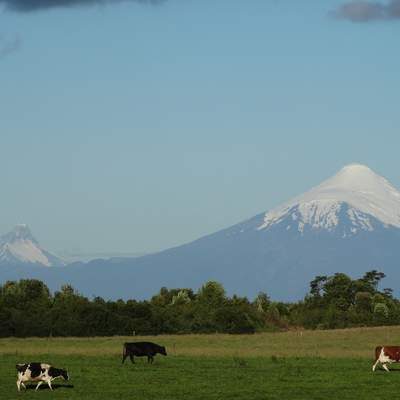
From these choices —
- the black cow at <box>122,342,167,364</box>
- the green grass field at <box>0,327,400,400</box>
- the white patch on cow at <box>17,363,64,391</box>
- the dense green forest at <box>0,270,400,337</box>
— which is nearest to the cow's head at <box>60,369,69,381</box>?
the green grass field at <box>0,327,400,400</box>

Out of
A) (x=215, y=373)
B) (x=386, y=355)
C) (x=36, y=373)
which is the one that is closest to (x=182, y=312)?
(x=386, y=355)

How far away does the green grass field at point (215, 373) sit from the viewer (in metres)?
35.8

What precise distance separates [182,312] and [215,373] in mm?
64735

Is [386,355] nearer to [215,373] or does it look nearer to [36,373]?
[215,373]

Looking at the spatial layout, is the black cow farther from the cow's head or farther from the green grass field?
the cow's head

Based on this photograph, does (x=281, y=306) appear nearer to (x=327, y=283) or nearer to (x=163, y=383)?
(x=327, y=283)

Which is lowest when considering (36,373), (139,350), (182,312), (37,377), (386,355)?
(37,377)

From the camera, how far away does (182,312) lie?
108m

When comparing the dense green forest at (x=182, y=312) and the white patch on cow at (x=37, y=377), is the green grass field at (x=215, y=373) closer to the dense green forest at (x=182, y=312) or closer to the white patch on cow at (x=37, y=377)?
the white patch on cow at (x=37, y=377)

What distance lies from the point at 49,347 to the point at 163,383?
28.4 meters

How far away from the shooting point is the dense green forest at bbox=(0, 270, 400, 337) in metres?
92.3

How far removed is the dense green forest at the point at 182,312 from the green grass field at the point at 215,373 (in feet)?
73.7

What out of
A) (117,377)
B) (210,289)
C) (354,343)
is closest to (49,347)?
(354,343)

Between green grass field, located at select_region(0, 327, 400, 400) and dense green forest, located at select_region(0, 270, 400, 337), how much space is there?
2247 cm
